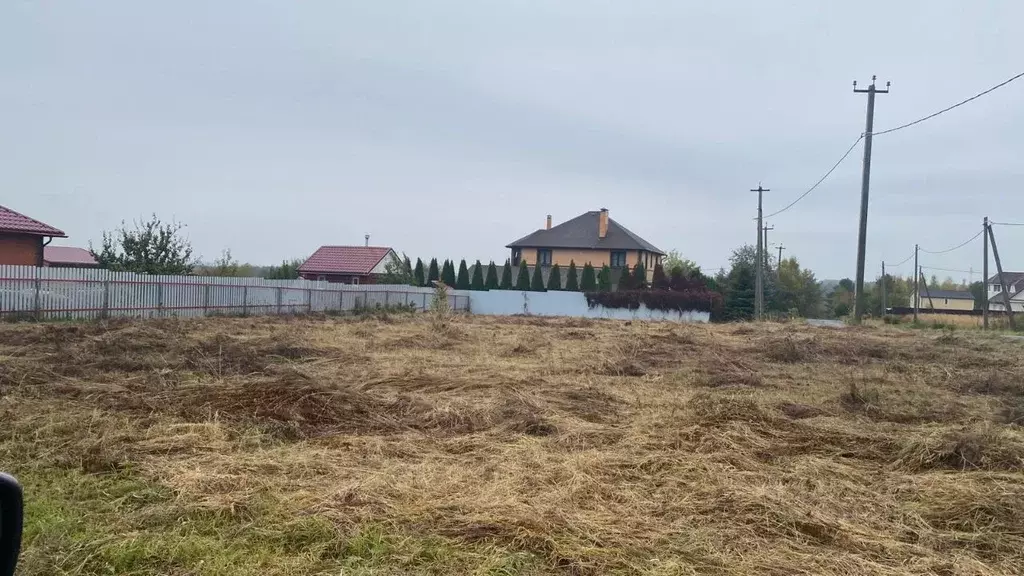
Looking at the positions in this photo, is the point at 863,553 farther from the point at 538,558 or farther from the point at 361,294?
the point at 361,294

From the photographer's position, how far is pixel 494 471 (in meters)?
5.18

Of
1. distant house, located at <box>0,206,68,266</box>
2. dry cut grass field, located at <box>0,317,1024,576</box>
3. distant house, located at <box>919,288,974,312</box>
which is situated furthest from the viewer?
distant house, located at <box>919,288,974,312</box>

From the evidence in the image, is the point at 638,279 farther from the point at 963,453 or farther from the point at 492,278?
the point at 963,453

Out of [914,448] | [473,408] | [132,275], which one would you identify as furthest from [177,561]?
[132,275]

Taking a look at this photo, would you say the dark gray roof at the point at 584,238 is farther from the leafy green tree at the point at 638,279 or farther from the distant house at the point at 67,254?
the distant house at the point at 67,254

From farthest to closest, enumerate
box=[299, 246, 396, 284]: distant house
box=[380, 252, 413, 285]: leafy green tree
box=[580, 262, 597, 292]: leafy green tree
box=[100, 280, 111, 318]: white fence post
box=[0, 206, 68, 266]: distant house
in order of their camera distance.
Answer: box=[580, 262, 597, 292]: leafy green tree → box=[299, 246, 396, 284]: distant house → box=[380, 252, 413, 285]: leafy green tree → box=[0, 206, 68, 266]: distant house → box=[100, 280, 111, 318]: white fence post

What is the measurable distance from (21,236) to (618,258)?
41.9 m

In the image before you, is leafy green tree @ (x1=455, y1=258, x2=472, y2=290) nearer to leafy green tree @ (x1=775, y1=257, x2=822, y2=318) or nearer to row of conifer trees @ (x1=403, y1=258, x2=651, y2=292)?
row of conifer trees @ (x1=403, y1=258, x2=651, y2=292)

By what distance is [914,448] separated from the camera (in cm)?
590

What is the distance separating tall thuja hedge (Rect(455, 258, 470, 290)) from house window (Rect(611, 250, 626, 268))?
1325cm

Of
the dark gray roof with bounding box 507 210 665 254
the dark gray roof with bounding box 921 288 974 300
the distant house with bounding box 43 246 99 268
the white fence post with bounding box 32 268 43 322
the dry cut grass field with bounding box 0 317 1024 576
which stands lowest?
the dry cut grass field with bounding box 0 317 1024 576

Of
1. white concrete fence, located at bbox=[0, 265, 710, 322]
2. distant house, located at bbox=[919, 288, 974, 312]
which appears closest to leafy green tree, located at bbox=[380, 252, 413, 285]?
white concrete fence, located at bbox=[0, 265, 710, 322]

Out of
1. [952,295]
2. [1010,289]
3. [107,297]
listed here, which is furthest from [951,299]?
[107,297]

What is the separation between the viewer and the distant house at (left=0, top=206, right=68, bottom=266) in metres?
23.1
